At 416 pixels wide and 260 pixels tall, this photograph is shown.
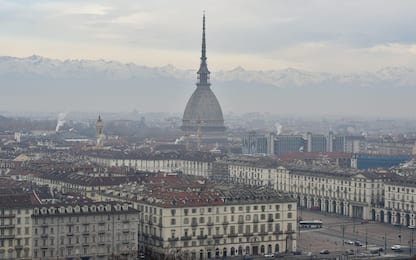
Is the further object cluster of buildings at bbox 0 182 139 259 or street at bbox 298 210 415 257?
street at bbox 298 210 415 257

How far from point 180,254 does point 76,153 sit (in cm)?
7596

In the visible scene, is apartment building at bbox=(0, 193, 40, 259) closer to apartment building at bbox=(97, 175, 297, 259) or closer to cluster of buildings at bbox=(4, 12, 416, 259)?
cluster of buildings at bbox=(4, 12, 416, 259)

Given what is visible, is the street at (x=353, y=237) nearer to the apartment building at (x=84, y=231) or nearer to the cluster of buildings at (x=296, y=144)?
the apartment building at (x=84, y=231)

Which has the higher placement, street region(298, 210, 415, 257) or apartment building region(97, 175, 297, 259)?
apartment building region(97, 175, 297, 259)

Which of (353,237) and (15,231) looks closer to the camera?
(15,231)

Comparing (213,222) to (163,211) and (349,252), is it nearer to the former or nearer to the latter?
(163,211)

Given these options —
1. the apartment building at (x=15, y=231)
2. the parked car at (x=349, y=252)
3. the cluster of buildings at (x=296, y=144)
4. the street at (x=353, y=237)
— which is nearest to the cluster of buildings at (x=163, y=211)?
the apartment building at (x=15, y=231)

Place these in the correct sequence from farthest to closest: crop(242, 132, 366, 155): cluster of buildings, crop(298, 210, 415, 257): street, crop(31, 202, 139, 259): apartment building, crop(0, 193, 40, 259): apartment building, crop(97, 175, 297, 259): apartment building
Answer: crop(242, 132, 366, 155): cluster of buildings, crop(298, 210, 415, 257): street, crop(97, 175, 297, 259): apartment building, crop(31, 202, 139, 259): apartment building, crop(0, 193, 40, 259): apartment building

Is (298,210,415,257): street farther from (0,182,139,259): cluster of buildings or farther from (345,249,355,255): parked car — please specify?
(0,182,139,259): cluster of buildings

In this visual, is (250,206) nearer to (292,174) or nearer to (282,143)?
(292,174)

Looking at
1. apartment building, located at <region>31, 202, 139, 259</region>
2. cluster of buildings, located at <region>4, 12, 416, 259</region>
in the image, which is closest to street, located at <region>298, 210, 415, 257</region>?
cluster of buildings, located at <region>4, 12, 416, 259</region>

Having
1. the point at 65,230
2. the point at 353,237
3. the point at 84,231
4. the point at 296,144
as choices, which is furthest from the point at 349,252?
the point at 296,144

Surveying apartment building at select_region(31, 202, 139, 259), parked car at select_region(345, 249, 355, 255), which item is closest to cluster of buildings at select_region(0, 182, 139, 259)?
apartment building at select_region(31, 202, 139, 259)

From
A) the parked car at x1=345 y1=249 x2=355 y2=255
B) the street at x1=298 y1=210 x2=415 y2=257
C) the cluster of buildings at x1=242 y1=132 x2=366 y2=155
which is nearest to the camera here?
the parked car at x1=345 y1=249 x2=355 y2=255
